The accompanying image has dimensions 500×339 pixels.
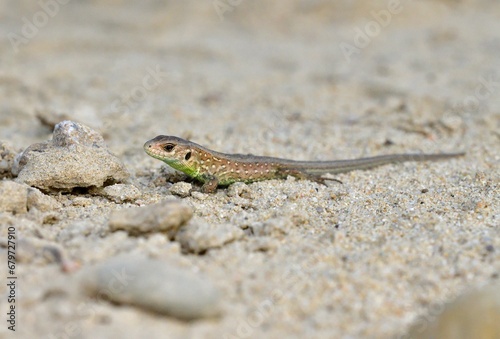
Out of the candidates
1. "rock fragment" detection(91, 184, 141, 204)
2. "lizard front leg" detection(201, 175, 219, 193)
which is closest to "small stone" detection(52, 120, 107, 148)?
"rock fragment" detection(91, 184, 141, 204)

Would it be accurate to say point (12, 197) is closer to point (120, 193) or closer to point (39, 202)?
point (39, 202)

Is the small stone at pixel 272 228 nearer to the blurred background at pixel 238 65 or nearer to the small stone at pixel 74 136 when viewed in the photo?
the small stone at pixel 74 136

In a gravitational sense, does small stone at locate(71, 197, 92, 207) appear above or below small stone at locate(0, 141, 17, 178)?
below

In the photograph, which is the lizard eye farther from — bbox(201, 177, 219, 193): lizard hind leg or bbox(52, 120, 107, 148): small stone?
bbox(52, 120, 107, 148): small stone

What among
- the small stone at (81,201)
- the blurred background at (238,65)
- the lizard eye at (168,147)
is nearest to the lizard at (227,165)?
the lizard eye at (168,147)

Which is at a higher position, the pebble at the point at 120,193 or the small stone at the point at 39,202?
the pebble at the point at 120,193

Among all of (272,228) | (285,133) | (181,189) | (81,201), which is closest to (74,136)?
(81,201)
